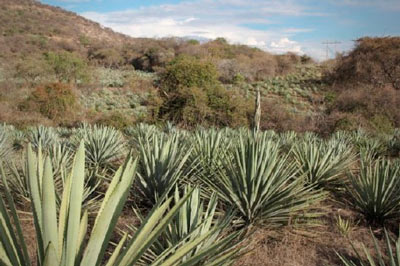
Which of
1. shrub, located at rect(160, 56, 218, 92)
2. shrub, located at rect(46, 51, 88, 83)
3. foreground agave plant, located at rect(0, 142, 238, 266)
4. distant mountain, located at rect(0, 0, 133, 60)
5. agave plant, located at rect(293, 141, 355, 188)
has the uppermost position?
distant mountain, located at rect(0, 0, 133, 60)

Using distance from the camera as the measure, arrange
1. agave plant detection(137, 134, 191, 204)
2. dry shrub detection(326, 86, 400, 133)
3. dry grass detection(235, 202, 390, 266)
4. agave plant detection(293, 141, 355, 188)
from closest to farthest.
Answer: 1. dry grass detection(235, 202, 390, 266)
2. agave plant detection(137, 134, 191, 204)
3. agave plant detection(293, 141, 355, 188)
4. dry shrub detection(326, 86, 400, 133)

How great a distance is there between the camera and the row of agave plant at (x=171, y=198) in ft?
5.09

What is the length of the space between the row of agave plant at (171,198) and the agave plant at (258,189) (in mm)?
14

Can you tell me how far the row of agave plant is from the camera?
1.55 m

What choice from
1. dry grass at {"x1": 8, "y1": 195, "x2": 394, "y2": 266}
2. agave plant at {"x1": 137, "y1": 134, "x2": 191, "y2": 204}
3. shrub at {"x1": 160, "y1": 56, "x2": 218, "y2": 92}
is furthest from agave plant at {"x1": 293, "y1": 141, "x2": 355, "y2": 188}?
shrub at {"x1": 160, "y1": 56, "x2": 218, "y2": 92}

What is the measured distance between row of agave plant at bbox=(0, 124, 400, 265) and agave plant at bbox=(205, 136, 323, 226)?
0.01 metres

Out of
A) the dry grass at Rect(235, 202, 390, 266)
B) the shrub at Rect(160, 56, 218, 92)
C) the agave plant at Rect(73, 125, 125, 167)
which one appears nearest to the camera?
the dry grass at Rect(235, 202, 390, 266)

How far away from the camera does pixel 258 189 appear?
4.13m

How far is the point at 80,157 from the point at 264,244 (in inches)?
110

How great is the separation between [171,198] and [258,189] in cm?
270

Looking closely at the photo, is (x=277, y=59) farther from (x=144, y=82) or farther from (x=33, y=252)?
(x=33, y=252)

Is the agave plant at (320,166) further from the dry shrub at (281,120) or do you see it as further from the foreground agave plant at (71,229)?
the dry shrub at (281,120)

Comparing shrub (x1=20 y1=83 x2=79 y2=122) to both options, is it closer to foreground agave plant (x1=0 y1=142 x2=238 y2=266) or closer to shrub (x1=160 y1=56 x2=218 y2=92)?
shrub (x1=160 y1=56 x2=218 y2=92)

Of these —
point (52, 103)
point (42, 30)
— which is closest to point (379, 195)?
point (52, 103)
